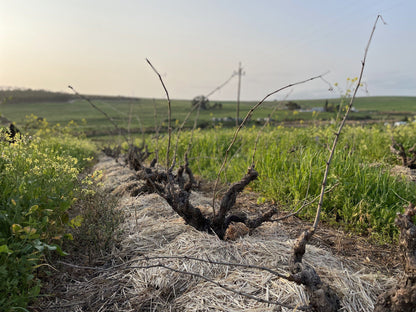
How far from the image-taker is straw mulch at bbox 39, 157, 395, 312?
2170 millimetres

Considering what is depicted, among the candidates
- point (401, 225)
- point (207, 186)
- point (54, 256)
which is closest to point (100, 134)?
point (207, 186)

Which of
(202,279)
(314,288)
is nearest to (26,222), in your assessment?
(202,279)

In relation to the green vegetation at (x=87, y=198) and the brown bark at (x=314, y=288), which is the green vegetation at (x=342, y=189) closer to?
the green vegetation at (x=87, y=198)

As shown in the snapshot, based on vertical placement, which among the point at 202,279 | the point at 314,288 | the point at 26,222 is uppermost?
the point at 26,222

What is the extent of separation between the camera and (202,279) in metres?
2.45

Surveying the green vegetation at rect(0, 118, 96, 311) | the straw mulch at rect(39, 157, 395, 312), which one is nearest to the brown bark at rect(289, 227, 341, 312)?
the straw mulch at rect(39, 157, 395, 312)

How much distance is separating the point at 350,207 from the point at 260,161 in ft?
6.24

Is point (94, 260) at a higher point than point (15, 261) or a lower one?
lower

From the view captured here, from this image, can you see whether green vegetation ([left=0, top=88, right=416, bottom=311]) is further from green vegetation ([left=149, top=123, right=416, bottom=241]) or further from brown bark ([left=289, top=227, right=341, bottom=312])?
brown bark ([left=289, top=227, right=341, bottom=312])

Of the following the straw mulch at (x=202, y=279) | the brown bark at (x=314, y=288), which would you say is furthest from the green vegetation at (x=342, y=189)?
the brown bark at (x=314, y=288)

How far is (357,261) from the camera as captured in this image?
9.99ft

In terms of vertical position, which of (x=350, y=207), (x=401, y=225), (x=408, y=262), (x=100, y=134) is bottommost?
(x=100, y=134)

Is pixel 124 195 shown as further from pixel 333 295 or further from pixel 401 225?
pixel 401 225

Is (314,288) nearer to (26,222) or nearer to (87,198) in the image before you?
(26,222)
